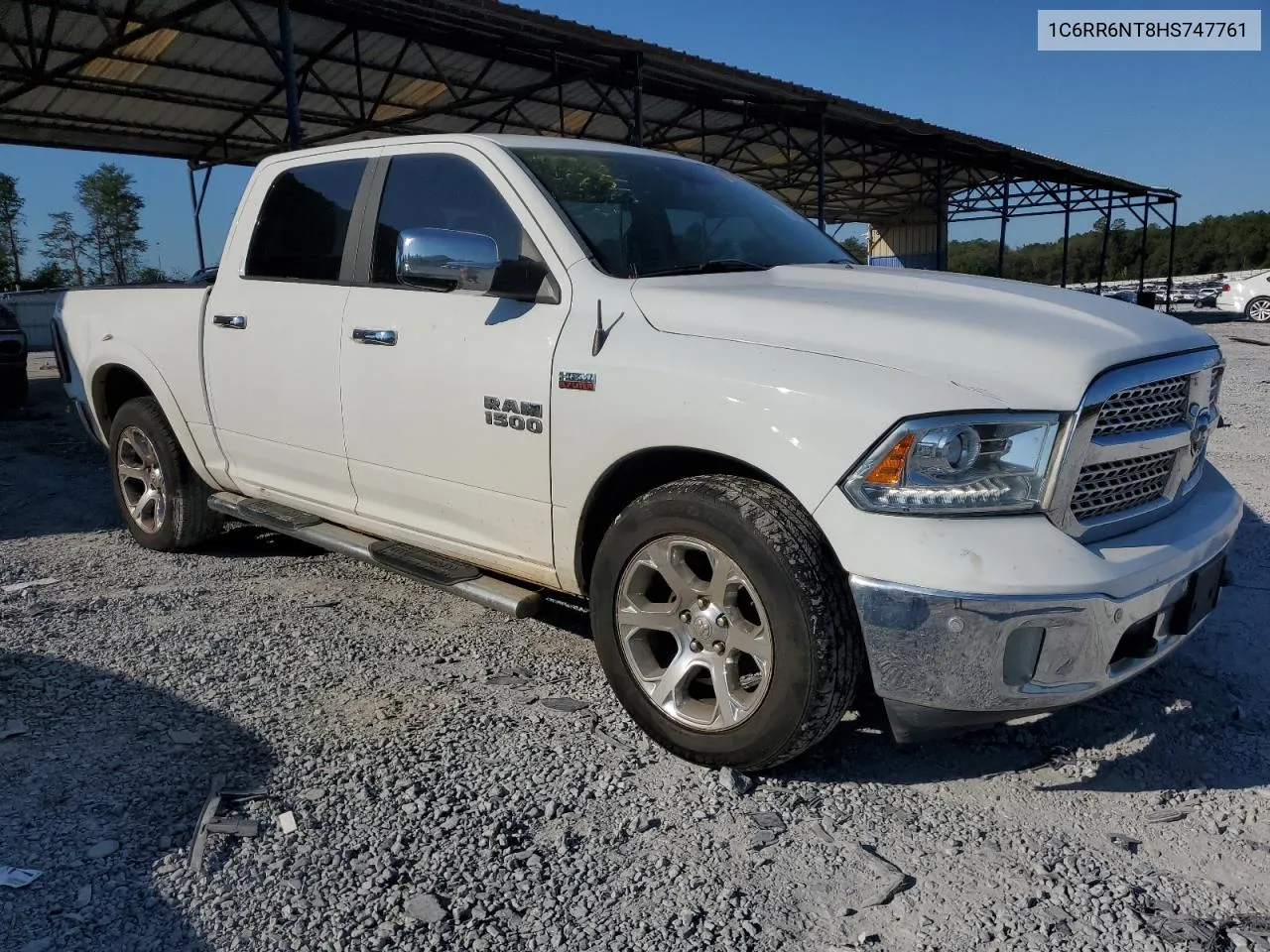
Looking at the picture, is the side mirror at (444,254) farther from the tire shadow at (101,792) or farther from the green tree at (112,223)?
the green tree at (112,223)

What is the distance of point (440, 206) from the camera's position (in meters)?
3.65

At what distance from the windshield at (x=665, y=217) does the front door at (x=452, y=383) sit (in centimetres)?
20

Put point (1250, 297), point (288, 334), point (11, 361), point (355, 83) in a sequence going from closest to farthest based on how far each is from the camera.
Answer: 1. point (288, 334)
2. point (11, 361)
3. point (355, 83)
4. point (1250, 297)

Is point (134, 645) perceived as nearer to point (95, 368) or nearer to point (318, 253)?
point (318, 253)

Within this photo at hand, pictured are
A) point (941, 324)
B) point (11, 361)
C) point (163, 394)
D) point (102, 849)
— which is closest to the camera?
point (102, 849)

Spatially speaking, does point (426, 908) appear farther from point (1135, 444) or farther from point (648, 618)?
point (1135, 444)

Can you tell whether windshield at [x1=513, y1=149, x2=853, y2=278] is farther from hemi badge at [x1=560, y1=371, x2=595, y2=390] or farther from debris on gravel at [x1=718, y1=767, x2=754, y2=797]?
debris on gravel at [x1=718, y1=767, x2=754, y2=797]

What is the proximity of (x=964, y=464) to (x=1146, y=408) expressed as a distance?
712 millimetres

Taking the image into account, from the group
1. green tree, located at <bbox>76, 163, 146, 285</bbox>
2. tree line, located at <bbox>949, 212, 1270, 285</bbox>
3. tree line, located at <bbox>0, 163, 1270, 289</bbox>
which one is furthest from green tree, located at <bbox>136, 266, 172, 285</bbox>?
tree line, located at <bbox>949, 212, 1270, 285</bbox>

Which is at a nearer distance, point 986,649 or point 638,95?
point 986,649

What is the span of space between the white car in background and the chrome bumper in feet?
89.2

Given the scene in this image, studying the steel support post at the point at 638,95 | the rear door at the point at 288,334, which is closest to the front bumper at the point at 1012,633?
the rear door at the point at 288,334

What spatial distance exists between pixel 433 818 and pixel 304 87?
48.1ft

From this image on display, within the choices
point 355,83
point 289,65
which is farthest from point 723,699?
point 355,83
